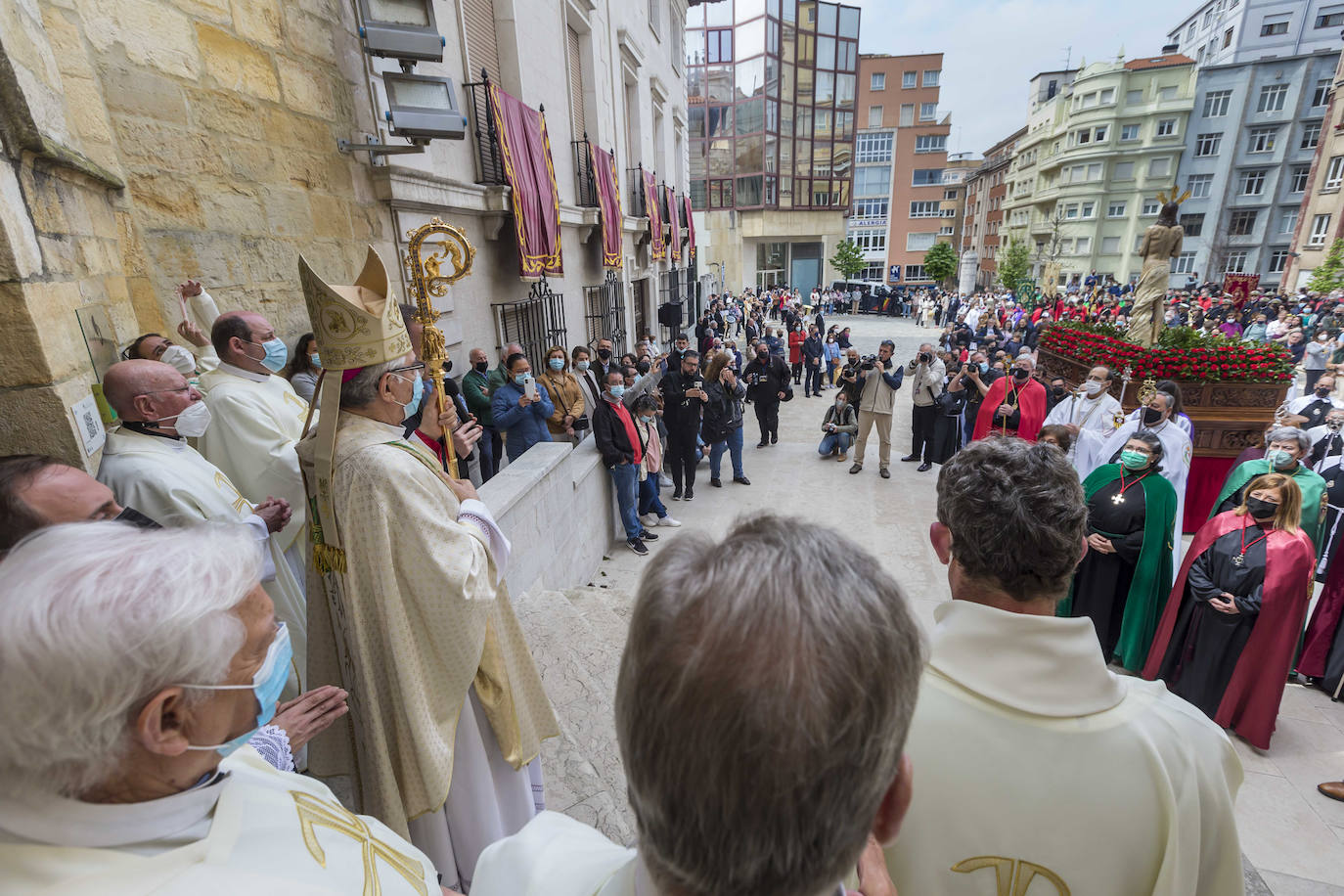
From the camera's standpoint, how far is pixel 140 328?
2994 millimetres

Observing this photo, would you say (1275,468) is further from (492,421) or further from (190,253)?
(190,253)

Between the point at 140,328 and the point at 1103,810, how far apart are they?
4.15 meters

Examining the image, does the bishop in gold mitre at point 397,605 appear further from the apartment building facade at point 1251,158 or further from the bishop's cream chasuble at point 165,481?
the apartment building facade at point 1251,158

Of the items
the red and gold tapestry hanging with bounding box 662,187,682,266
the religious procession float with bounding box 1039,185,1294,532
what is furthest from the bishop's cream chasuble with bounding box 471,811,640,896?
the red and gold tapestry hanging with bounding box 662,187,682,266

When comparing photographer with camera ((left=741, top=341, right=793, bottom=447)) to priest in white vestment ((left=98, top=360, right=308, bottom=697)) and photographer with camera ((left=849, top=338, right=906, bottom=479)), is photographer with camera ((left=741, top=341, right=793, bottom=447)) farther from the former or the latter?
priest in white vestment ((left=98, top=360, right=308, bottom=697))

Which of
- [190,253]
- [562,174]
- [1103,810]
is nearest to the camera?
[1103,810]

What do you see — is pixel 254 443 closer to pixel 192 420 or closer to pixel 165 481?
pixel 192 420

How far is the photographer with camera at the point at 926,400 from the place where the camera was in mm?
8172

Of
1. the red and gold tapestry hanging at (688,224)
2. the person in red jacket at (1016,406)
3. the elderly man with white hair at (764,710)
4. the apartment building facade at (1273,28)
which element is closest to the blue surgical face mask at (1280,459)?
the person in red jacket at (1016,406)

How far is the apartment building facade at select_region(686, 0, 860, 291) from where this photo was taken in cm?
3434

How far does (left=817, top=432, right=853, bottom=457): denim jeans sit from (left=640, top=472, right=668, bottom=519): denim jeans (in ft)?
10.2

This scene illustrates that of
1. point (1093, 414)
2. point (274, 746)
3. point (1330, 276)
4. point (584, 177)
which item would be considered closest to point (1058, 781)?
point (274, 746)

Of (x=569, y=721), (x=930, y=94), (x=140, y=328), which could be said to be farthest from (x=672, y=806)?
(x=930, y=94)

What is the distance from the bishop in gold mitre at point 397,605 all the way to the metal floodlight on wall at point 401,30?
3.15 metres
